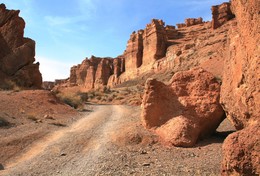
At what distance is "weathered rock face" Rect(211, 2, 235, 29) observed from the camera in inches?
2266

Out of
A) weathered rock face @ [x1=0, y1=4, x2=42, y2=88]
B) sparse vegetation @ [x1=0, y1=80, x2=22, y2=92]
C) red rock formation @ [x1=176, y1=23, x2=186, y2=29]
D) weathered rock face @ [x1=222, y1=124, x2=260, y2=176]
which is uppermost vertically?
red rock formation @ [x1=176, y1=23, x2=186, y2=29]

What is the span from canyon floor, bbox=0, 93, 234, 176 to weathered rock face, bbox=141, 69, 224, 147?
1.29 ft

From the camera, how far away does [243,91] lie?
6727mm

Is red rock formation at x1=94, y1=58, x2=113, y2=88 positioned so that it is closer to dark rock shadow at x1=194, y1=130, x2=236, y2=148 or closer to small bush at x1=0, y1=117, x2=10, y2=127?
small bush at x1=0, y1=117, x2=10, y2=127

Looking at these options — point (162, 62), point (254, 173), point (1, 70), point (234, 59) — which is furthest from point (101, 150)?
point (162, 62)

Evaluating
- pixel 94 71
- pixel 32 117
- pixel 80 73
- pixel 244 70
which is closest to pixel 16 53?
pixel 32 117

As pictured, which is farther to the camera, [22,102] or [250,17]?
[22,102]

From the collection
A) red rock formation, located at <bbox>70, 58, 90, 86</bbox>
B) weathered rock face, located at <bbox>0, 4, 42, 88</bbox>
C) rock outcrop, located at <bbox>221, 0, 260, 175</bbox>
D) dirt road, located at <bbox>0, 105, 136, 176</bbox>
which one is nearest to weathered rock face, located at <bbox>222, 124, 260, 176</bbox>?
rock outcrop, located at <bbox>221, 0, 260, 175</bbox>

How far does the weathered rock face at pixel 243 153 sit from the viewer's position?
5.32m

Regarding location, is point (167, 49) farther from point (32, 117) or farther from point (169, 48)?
point (32, 117)

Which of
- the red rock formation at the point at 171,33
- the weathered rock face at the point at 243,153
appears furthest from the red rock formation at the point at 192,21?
the weathered rock face at the point at 243,153

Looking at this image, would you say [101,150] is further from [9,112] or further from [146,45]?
[146,45]

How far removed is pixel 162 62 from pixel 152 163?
5573 centimetres

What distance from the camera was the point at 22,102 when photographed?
21.0 m
